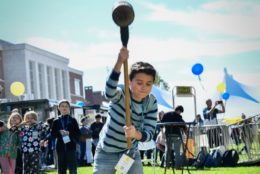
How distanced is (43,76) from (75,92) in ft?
29.3

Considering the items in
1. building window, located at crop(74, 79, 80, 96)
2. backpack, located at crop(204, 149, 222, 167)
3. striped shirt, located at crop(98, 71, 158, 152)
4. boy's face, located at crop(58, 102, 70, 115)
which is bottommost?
backpack, located at crop(204, 149, 222, 167)

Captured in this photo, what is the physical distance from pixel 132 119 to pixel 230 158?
9574mm

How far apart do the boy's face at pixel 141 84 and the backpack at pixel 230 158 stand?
9587 millimetres

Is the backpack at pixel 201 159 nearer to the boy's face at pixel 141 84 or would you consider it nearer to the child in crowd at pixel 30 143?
the child in crowd at pixel 30 143

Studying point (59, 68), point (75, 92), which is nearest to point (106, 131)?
point (59, 68)

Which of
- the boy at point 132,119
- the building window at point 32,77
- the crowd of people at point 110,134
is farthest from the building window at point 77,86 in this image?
the boy at point 132,119

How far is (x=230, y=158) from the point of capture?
43.0 feet

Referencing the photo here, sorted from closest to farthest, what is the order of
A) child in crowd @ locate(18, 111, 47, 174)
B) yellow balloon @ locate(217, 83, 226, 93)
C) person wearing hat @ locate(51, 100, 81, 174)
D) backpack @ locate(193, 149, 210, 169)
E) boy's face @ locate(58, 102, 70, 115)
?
person wearing hat @ locate(51, 100, 81, 174)
boy's face @ locate(58, 102, 70, 115)
child in crowd @ locate(18, 111, 47, 174)
backpack @ locate(193, 149, 210, 169)
yellow balloon @ locate(217, 83, 226, 93)

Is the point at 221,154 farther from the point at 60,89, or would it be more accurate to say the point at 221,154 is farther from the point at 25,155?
the point at 60,89

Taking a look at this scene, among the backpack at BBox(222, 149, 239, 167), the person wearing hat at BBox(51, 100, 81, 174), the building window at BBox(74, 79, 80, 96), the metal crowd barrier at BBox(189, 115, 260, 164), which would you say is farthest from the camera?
the building window at BBox(74, 79, 80, 96)

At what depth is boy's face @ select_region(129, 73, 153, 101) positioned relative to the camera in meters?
3.90

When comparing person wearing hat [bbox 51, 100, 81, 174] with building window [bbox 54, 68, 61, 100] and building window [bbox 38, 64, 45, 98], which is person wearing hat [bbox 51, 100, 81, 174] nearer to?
building window [bbox 38, 64, 45, 98]

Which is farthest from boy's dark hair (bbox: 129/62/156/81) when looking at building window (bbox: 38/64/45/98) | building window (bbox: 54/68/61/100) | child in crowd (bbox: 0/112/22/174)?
building window (bbox: 54/68/61/100)

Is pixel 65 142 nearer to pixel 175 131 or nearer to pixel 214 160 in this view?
pixel 175 131
